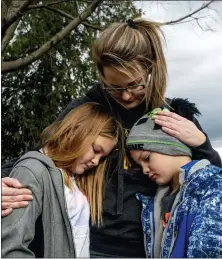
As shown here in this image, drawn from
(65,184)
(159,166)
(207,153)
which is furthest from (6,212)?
(207,153)

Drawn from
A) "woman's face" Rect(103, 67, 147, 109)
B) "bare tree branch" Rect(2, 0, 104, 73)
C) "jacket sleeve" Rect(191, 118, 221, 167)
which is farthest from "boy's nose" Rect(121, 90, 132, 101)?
"bare tree branch" Rect(2, 0, 104, 73)

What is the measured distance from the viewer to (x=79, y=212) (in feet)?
4.66

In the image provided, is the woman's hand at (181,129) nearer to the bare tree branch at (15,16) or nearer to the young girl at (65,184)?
the young girl at (65,184)

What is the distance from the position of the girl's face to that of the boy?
0.23ft

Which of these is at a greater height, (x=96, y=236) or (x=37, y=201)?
(x=37, y=201)

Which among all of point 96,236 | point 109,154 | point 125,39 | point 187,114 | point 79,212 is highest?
point 125,39

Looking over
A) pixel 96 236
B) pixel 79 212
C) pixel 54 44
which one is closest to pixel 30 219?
pixel 79 212

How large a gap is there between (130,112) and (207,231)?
466 mm

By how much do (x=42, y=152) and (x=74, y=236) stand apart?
27 centimetres

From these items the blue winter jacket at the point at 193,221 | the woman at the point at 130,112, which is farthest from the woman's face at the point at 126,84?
the blue winter jacket at the point at 193,221

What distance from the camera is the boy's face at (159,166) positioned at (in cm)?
144

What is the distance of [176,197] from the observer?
4.52ft

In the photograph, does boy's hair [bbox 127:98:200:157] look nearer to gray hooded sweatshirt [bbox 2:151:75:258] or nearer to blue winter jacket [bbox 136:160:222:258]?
blue winter jacket [bbox 136:160:222:258]

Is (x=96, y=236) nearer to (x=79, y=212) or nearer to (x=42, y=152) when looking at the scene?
(x=79, y=212)
